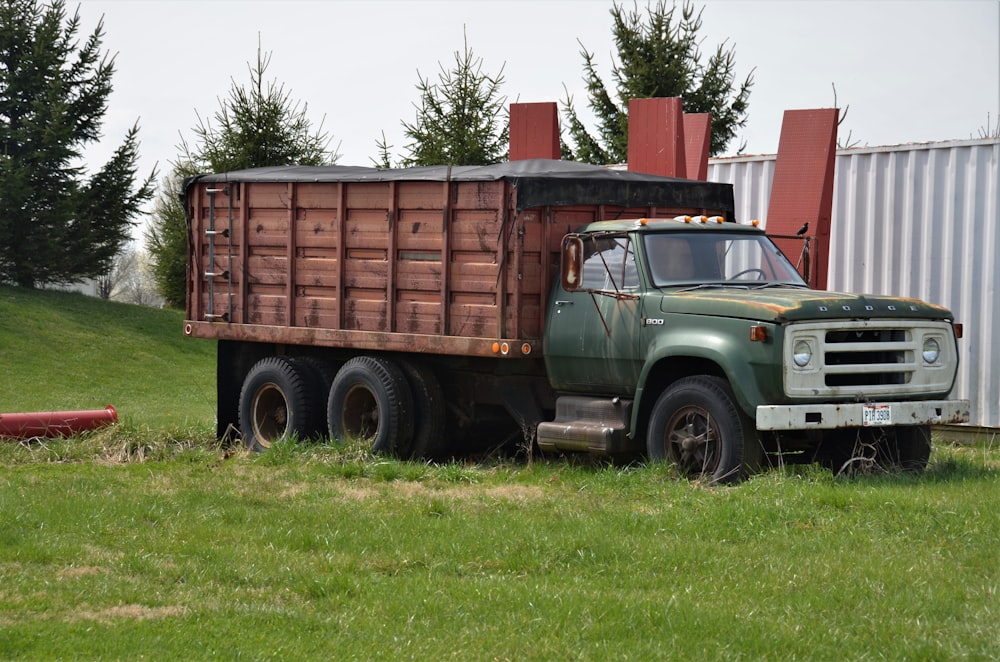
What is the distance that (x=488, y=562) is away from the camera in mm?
8047

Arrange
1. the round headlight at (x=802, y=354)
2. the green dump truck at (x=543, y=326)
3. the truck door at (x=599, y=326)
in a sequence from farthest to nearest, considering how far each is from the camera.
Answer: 1. the truck door at (x=599, y=326)
2. the green dump truck at (x=543, y=326)
3. the round headlight at (x=802, y=354)

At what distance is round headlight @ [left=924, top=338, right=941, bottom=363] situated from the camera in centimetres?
1119

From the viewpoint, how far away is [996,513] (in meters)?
9.12

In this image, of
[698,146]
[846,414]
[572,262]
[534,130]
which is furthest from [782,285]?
[534,130]

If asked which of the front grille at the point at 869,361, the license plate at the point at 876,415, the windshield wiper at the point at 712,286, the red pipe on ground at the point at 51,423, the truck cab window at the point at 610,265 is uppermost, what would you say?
the truck cab window at the point at 610,265

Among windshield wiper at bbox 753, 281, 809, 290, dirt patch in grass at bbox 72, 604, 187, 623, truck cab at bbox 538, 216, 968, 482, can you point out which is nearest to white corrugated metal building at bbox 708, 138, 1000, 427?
truck cab at bbox 538, 216, 968, 482

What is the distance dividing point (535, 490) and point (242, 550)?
10.3 ft

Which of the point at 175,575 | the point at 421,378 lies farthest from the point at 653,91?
the point at 175,575

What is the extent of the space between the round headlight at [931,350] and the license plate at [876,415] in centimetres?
75

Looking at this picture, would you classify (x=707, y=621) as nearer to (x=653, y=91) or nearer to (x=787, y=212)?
(x=787, y=212)

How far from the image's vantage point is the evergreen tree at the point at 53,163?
33.2 meters

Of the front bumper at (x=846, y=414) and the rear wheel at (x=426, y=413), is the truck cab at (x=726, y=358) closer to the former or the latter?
the front bumper at (x=846, y=414)

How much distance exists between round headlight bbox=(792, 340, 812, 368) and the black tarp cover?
2.79 metres

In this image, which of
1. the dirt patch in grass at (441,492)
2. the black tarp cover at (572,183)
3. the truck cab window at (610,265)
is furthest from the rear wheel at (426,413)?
the truck cab window at (610,265)
